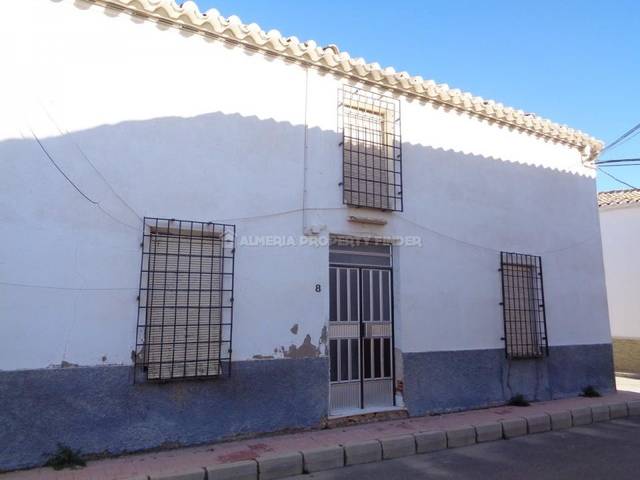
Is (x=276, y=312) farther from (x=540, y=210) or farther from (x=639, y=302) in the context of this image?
(x=639, y=302)

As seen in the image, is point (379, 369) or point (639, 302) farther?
point (639, 302)

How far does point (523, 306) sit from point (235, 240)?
192 inches

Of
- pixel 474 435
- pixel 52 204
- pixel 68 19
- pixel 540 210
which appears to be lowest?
pixel 474 435

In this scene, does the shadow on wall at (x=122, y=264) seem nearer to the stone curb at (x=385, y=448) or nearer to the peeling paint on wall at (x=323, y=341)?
the peeling paint on wall at (x=323, y=341)

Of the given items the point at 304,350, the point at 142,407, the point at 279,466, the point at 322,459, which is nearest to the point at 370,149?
the point at 304,350

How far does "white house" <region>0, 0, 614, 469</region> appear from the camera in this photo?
4.55 meters

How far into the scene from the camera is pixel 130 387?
4.73 meters

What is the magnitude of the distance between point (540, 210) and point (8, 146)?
763 cm

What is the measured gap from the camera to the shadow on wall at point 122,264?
4.38m

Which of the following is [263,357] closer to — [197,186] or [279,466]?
[279,466]

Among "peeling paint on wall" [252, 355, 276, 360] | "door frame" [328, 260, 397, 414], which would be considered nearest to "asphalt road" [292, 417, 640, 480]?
"door frame" [328, 260, 397, 414]

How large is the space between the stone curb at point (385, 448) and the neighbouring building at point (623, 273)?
20.5 feet

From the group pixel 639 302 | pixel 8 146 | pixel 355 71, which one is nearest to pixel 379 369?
pixel 355 71

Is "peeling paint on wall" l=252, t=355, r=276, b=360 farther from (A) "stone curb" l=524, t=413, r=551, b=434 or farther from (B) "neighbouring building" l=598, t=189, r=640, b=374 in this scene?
(B) "neighbouring building" l=598, t=189, r=640, b=374
